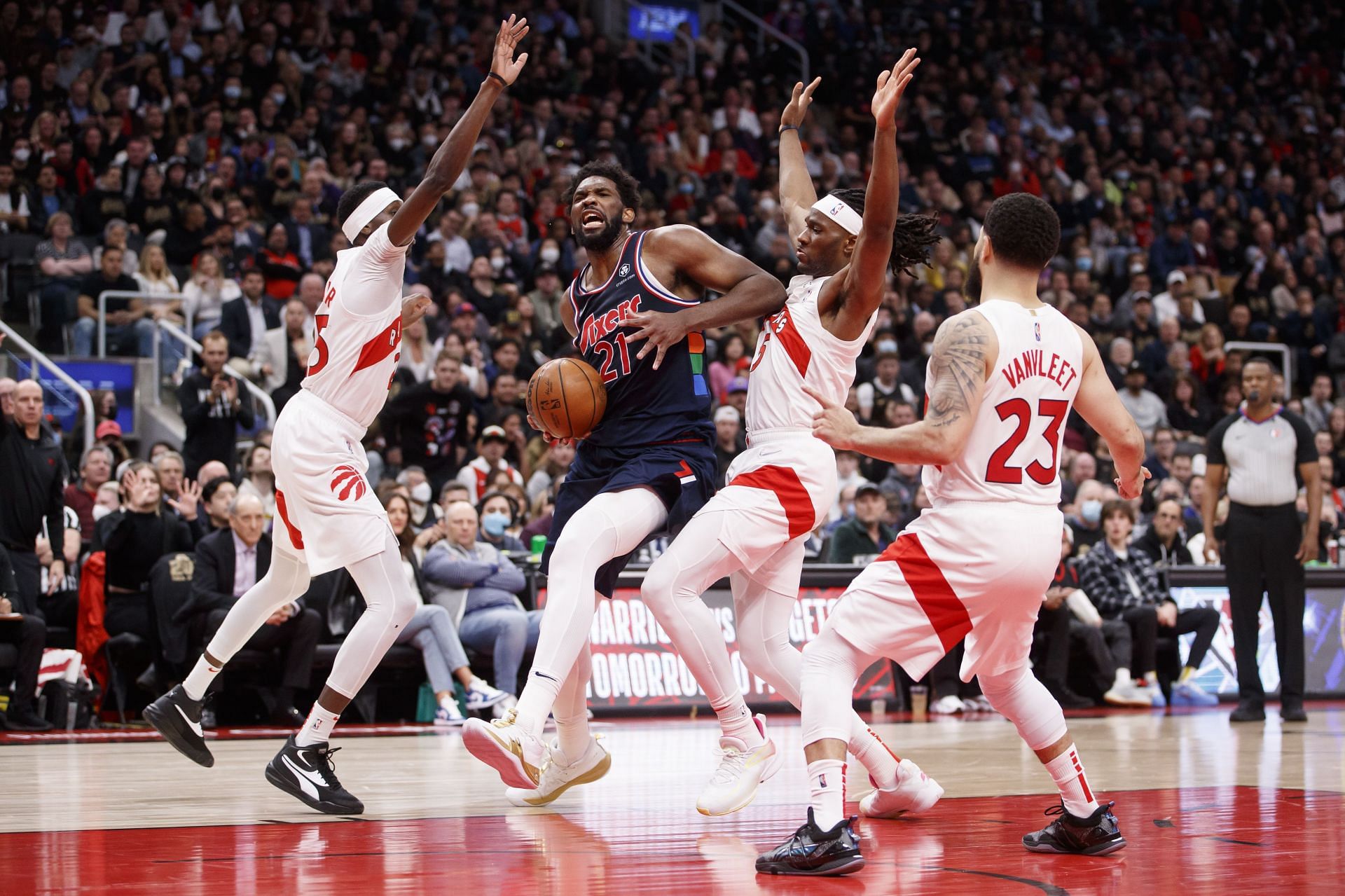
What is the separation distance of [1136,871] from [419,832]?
7.29ft

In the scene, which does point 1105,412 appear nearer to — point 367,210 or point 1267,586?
point 367,210

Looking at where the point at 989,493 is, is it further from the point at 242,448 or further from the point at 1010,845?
the point at 242,448

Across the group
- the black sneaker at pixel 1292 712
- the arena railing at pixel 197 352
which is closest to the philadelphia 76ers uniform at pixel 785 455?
the black sneaker at pixel 1292 712

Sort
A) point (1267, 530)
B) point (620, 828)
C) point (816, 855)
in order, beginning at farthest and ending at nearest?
point (1267, 530)
point (620, 828)
point (816, 855)

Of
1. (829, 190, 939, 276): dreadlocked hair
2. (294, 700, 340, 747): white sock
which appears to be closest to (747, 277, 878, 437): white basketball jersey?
(829, 190, 939, 276): dreadlocked hair

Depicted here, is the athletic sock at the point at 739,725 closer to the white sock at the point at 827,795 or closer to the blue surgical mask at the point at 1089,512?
the white sock at the point at 827,795

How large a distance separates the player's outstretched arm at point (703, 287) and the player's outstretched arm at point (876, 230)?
0.80 feet

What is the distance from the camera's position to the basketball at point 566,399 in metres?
5.44

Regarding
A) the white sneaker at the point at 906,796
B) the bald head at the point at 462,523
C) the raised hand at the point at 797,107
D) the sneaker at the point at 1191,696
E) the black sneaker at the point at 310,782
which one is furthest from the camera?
the sneaker at the point at 1191,696

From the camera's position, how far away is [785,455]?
5445 millimetres

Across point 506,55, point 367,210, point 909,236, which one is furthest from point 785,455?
point 367,210

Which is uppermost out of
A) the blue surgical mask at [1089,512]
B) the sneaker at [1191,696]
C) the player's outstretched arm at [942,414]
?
the player's outstretched arm at [942,414]

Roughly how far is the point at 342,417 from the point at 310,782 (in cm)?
139

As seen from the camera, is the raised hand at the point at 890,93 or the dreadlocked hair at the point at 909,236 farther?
the dreadlocked hair at the point at 909,236
